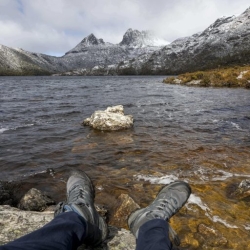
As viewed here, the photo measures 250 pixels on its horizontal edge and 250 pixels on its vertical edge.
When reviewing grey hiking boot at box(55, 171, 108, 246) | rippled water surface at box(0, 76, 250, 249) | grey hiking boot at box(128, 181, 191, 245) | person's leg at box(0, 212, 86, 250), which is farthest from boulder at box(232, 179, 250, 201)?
person's leg at box(0, 212, 86, 250)

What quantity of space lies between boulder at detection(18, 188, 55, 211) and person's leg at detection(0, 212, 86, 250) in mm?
2860

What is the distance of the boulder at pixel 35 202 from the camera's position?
18.0 feet

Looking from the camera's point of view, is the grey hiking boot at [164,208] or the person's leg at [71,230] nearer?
the person's leg at [71,230]

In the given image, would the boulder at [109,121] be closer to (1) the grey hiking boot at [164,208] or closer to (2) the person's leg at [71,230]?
(1) the grey hiking boot at [164,208]

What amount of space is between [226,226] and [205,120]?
1098cm

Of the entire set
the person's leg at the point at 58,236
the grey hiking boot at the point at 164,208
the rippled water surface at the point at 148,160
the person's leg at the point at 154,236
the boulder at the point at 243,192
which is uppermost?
the person's leg at the point at 58,236

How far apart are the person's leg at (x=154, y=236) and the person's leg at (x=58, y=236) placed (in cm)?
79

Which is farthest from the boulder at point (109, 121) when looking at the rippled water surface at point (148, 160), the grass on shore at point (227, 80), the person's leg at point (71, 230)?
the grass on shore at point (227, 80)

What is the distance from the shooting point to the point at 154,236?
2896 mm

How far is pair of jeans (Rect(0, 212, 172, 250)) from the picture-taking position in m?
2.49

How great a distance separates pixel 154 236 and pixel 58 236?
1190 millimetres

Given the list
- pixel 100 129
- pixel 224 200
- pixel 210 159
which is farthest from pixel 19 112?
pixel 224 200

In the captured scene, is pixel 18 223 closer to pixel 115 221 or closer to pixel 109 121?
pixel 115 221

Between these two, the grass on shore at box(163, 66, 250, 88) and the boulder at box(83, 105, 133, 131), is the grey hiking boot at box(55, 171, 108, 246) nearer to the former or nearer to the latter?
the boulder at box(83, 105, 133, 131)
